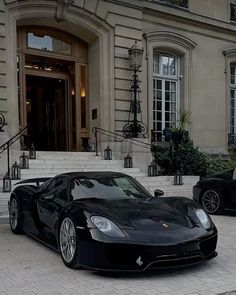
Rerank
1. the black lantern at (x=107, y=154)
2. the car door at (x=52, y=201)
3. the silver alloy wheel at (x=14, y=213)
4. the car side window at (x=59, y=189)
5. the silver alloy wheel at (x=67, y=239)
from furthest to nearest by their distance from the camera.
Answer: the black lantern at (x=107, y=154), the silver alloy wheel at (x=14, y=213), the car side window at (x=59, y=189), the car door at (x=52, y=201), the silver alloy wheel at (x=67, y=239)

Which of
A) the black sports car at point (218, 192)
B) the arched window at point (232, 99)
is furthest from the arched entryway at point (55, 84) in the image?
the arched window at point (232, 99)

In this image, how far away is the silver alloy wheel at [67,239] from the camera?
5.29 metres

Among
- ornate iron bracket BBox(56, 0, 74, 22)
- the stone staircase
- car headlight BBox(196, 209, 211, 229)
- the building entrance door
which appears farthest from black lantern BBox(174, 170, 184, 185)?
car headlight BBox(196, 209, 211, 229)

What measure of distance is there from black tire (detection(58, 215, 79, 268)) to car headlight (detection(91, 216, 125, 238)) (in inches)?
11.9

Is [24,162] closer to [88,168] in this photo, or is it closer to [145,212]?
[88,168]

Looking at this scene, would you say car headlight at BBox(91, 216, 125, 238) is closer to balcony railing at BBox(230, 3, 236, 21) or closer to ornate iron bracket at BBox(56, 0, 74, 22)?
→ ornate iron bracket at BBox(56, 0, 74, 22)

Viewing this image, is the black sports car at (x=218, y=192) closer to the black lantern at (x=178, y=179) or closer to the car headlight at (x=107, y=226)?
the black lantern at (x=178, y=179)

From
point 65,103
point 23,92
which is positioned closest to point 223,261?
point 23,92

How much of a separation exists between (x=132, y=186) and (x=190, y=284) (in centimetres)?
218

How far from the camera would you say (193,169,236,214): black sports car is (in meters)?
9.47

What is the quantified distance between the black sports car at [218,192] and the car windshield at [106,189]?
3497mm

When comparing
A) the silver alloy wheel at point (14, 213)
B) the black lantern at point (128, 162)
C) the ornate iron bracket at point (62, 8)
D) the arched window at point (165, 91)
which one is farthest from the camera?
the arched window at point (165, 91)

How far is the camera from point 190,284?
4715 mm

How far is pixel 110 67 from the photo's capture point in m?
15.5
